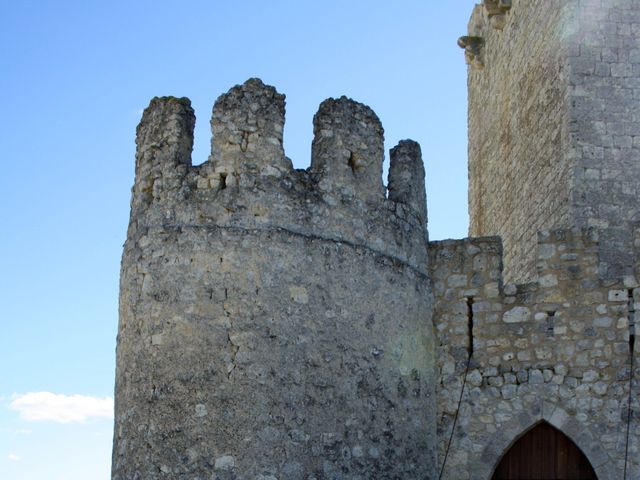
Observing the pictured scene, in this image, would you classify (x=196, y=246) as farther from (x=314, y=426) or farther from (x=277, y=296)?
(x=314, y=426)

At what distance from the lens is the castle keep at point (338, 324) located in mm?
8477

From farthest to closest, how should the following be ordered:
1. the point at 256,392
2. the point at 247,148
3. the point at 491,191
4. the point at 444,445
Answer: the point at 491,191 < the point at 444,445 < the point at 247,148 < the point at 256,392

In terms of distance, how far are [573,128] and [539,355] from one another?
2905 millimetres

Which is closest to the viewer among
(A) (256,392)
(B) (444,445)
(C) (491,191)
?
(A) (256,392)

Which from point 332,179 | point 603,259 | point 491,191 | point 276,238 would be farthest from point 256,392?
point 491,191

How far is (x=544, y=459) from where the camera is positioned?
9500mm

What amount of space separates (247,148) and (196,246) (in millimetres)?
910

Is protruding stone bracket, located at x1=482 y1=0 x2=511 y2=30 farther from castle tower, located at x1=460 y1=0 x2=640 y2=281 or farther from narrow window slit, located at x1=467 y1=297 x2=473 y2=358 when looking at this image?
narrow window slit, located at x1=467 y1=297 x2=473 y2=358

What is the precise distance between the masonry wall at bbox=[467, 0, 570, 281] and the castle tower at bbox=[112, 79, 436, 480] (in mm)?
2869

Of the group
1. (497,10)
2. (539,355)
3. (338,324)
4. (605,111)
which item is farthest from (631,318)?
(497,10)

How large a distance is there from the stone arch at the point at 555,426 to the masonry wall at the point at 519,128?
255 cm

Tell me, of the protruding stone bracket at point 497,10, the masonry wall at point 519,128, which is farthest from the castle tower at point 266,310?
the protruding stone bracket at point 497,10

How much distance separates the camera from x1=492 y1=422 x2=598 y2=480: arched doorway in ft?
30.9

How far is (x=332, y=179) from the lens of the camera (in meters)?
9.23
